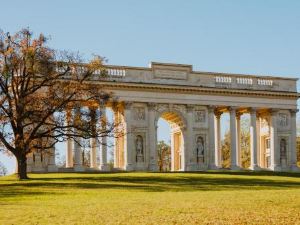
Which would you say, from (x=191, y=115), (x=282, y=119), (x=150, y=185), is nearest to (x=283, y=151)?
(x=282, y=119)

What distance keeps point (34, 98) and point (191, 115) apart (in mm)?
30498

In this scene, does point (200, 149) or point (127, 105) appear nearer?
point (127, 105)

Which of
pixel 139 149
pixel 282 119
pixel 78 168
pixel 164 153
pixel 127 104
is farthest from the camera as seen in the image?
pixel 164 153

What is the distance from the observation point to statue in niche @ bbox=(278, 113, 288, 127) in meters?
80.5

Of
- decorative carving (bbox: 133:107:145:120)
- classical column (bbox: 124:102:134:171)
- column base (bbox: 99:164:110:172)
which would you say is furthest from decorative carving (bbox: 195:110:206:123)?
column base (bbox: 99:164:110:172)

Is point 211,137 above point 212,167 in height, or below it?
above

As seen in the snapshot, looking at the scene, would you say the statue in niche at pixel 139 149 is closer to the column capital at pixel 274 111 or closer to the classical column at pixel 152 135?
the classical column at pixel 152 135

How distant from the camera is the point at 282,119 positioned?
265ft

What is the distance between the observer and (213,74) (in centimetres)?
7638

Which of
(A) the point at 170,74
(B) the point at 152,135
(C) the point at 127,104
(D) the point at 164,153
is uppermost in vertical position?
(A) the point at 170,74

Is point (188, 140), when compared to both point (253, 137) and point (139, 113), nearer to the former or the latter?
point (139, 113)

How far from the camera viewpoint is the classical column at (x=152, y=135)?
72438mm

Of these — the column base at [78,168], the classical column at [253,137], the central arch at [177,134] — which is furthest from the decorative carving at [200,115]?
the column base at [78,168]

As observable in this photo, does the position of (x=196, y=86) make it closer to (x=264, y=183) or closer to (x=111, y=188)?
(x=264, y=183)
